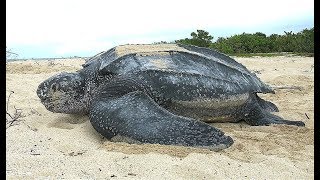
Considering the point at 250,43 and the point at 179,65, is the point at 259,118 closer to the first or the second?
the point at 179,65

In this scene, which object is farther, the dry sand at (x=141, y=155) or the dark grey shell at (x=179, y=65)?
the dark grey shell at (x=179, y=65)

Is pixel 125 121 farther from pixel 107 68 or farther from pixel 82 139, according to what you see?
pixel 107 68

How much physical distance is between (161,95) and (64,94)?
2.45 ft

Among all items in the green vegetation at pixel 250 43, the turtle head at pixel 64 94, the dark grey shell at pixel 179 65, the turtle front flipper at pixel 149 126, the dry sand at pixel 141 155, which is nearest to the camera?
the dry sand at pixel 141 155

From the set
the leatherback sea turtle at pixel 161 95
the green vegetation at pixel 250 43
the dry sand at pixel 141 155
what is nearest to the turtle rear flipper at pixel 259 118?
the leatherback sea turtle at pixel 161 95

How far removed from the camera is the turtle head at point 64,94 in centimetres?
299

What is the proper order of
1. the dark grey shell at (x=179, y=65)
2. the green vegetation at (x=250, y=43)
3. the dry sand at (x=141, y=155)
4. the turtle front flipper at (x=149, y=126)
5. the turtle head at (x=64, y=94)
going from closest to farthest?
the dry sand at (x=141, y=155) → the turtle front flipper at (x=149, y=126) → the dark grey shell at (x=179, y=65) → the turtle head at (x=64, y=94) → the green vegetation at (x=250, y=43)

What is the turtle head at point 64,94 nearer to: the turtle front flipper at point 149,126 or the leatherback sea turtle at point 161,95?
the leatherback sea turtle at point 161,95

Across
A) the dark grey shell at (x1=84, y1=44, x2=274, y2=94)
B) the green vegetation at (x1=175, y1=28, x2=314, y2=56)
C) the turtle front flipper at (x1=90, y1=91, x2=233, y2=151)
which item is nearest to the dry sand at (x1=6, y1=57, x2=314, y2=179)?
the turtle front flipper at (x1=90, y1=91, x2=233, y2=151)

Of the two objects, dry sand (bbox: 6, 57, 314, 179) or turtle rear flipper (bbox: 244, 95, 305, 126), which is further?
turtle rear flipper (bbox: 244, 95, 305, 126)

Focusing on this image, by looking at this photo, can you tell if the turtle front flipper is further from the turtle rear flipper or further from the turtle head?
the turtle rear flipper

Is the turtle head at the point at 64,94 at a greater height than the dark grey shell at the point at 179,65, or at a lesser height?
lesser

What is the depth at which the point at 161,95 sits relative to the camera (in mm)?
2736

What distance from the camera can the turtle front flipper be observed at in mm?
2232
